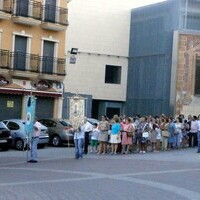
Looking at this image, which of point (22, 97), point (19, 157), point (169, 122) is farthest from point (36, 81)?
point (19, 157)

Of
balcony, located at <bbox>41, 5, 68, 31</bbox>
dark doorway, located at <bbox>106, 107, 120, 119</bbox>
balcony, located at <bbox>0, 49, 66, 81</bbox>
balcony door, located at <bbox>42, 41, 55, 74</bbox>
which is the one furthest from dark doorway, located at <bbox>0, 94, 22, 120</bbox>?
dark doorway, located at <bbox>106, 107, 120, 119</bbox>

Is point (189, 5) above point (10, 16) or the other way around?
above

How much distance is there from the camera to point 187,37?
43219mm

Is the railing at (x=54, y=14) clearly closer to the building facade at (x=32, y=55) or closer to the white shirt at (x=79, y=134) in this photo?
the building facade at (x=32, y=55)

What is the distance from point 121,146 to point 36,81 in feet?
40.6

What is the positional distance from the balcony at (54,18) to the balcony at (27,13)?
1.83 ft

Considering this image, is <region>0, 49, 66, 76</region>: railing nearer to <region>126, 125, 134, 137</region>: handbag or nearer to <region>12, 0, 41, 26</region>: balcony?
<region>12, 0, 41, 26</region>: balcony

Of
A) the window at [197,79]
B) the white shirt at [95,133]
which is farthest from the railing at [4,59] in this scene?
the window at [197,79]

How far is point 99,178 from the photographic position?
1555 centimetres

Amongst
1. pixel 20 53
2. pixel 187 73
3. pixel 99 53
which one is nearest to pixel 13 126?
pixel 20 53

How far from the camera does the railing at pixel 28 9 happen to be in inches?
1421

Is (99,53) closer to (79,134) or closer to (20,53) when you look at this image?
(20,53)

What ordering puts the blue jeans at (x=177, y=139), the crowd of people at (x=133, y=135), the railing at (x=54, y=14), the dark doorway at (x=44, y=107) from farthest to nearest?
the dark doorway at (x=44, y=107)
the railing at (x=54, y=14)
the blue jeans at (x=177, y=139)
the crowd of people at (x=133, y=135)

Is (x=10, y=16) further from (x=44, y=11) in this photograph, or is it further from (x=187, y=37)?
(x=187, y=37)
